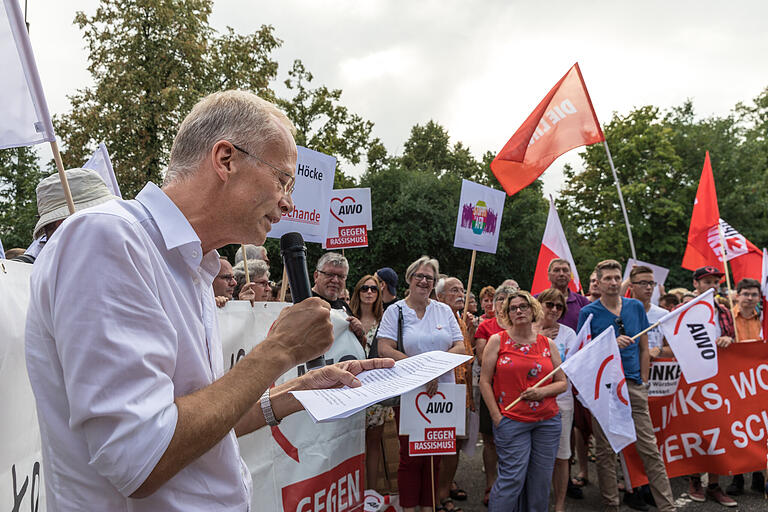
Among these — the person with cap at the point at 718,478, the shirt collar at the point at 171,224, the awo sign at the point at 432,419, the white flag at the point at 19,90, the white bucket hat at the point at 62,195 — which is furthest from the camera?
the person with cap at the point at 718,478

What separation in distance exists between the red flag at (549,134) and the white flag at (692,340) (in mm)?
2248

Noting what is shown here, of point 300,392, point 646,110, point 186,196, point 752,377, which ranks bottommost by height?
point 752,377

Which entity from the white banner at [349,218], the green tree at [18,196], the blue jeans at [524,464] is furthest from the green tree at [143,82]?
the blue jeans at [524,464]

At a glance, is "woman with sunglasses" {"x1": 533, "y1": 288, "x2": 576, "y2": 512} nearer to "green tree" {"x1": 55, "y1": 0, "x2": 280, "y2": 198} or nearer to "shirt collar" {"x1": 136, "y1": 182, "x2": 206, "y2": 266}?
"shirt collar" {"x1": 136, "y1": 182, "x2": 206, "y2": 266}

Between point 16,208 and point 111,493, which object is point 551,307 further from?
point 16,208

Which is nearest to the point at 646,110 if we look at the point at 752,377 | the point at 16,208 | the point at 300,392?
the point at 752,377

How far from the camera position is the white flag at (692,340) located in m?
6.02

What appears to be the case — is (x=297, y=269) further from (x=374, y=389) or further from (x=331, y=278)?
(x=331, y=278)

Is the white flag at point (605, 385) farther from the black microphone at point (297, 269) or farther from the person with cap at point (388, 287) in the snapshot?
the black microphone at point (297, 269)

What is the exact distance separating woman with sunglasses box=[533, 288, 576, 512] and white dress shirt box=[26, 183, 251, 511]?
498 centimetres

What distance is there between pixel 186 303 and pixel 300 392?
62cm

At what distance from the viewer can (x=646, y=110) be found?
96.1ft

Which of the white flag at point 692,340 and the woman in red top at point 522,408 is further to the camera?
the white flag at point 692,340

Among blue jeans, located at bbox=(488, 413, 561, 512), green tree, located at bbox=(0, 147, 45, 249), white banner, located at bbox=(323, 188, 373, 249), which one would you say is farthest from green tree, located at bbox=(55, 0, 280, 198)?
blue jeans, located at bbox=(488, 413, 561, 512)
